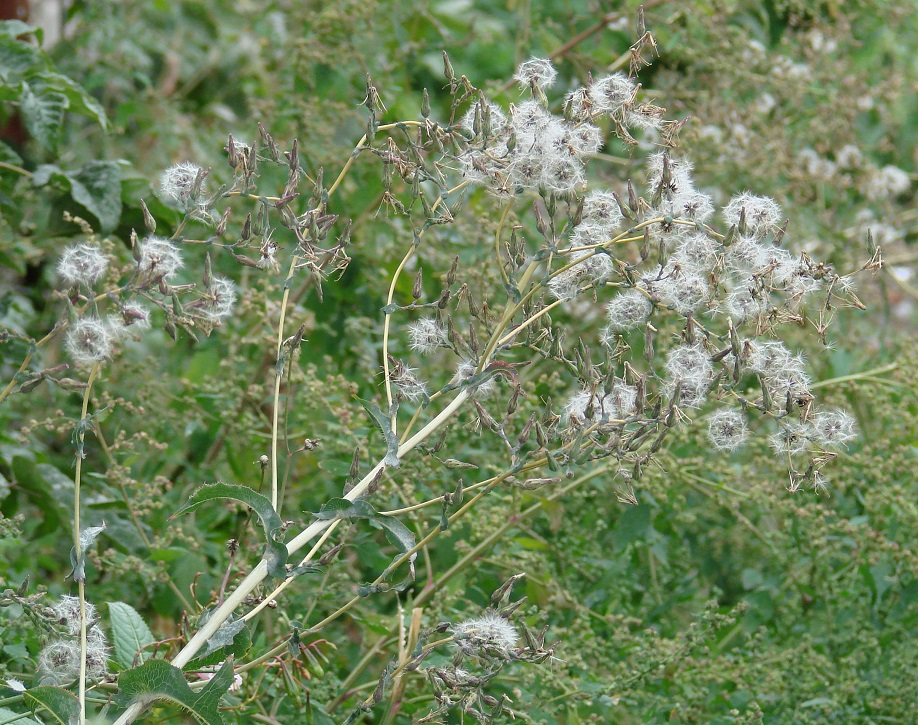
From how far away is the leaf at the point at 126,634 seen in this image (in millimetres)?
1178

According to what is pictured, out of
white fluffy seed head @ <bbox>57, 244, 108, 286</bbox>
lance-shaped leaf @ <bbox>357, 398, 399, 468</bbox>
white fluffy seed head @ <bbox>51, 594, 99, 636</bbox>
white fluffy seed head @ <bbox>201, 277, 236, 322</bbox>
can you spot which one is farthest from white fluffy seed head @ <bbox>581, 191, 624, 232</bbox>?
white fluffy seed head @ <bbox>51, 594, 99, 636</bbox>

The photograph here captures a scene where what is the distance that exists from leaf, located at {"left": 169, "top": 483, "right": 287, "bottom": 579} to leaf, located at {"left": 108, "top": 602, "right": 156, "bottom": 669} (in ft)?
0.80

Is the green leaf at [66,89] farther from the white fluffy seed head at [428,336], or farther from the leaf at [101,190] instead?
the white fluffy seed head at [428,336]

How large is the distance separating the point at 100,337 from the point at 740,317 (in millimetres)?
694

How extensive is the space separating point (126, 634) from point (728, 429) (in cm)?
76

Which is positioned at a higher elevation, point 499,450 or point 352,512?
point 352,512

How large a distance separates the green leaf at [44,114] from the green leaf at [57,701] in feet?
3.29

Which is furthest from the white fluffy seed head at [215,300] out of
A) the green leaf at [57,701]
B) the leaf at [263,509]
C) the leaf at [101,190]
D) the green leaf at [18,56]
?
the green leaf at [18,56]

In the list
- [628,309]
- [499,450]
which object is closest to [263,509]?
[628,309]

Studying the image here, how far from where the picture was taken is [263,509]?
1.05 meters

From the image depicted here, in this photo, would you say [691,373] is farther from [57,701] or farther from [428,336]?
[57,701]

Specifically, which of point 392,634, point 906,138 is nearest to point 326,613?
point 392,634

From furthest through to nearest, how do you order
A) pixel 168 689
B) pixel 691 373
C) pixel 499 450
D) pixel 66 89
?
1. pixel 499 450
2. pixel 66 89
3. pixel 691 373
4. pixel 168 689

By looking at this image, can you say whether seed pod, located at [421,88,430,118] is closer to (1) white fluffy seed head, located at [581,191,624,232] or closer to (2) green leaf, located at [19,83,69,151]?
(1) white fluffy seed head, located at [581,191,624,232]
